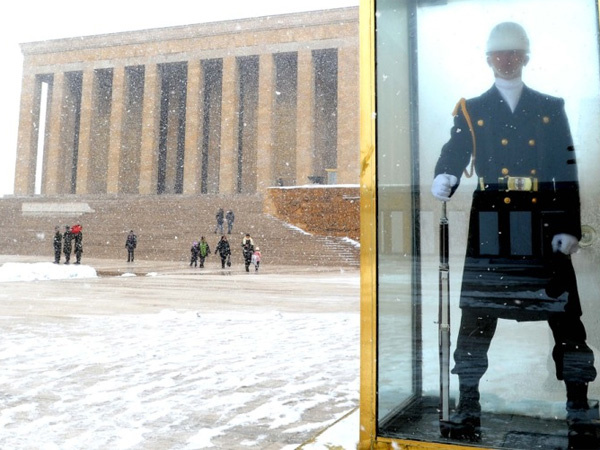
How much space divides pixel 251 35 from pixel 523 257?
42.1m

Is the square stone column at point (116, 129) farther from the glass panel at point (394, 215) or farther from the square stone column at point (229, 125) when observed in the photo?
the glass panel at point (394, 215)

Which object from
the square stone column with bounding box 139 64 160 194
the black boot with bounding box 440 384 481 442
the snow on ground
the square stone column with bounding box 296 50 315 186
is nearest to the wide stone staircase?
the square stone column with bounding box 139 64 160 194

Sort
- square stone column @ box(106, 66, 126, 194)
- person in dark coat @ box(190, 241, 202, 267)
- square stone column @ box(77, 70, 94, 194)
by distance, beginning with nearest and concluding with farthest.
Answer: person in dark coat @ box(190, 241, 202, 267) < square stone column @ box(106, 66, 126, 194) < square stone column @ box(77, 70, 94, 194)

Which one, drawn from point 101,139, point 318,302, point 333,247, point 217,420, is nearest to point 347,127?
point 333,247

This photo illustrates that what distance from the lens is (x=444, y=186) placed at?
8.29 ft

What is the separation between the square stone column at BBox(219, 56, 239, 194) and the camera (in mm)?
42906

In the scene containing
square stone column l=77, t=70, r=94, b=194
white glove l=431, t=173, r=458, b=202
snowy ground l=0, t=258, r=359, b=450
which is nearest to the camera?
white glove l=431, t=173, r=458, b=202

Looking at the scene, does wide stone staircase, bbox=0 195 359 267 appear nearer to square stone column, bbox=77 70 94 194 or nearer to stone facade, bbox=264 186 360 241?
stone facade, bbox=264 186 360 241

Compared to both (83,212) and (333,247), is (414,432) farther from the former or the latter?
(83,212)

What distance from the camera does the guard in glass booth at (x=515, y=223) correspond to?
242cm

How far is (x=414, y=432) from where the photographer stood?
2.56m

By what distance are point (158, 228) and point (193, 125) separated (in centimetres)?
1400

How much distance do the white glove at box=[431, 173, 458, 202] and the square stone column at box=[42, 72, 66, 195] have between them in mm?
49267

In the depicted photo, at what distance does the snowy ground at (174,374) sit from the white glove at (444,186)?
1.17 meters
